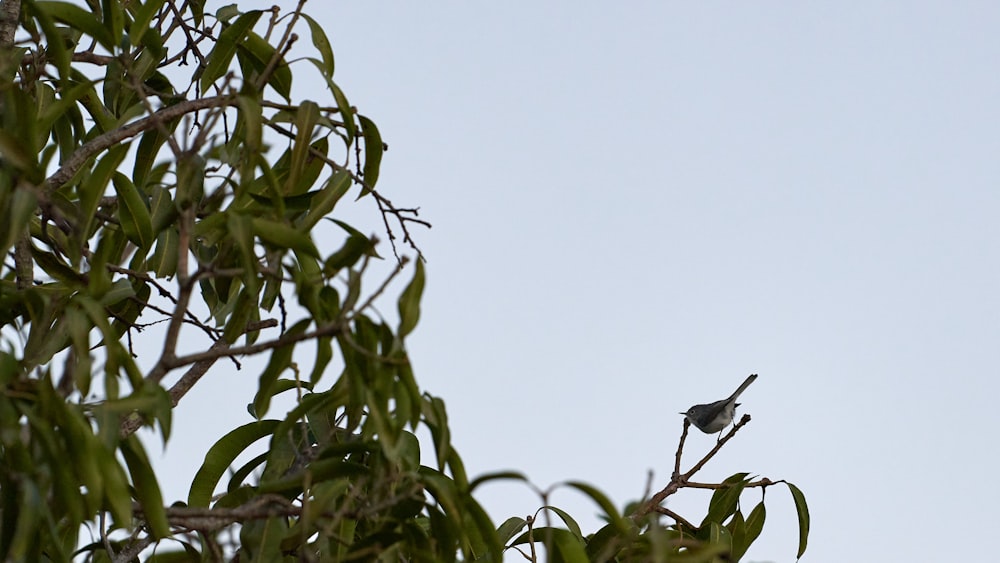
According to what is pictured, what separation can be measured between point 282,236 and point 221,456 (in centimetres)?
73

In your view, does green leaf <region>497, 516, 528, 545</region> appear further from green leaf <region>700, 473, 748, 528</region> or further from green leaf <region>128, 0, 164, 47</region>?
green leaf <region>128, 0, 164, 47</region>

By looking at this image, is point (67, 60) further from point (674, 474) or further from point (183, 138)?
point (674, 474)

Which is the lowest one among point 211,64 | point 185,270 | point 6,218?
point 185,270

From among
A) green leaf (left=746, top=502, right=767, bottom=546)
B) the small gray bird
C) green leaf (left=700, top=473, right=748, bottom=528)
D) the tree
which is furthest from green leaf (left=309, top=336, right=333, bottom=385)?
the small gray bird

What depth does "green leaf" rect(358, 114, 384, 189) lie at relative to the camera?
1.98m

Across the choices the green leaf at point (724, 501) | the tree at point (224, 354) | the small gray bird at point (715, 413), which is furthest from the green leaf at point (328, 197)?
the small gray bird at point (715, 413)

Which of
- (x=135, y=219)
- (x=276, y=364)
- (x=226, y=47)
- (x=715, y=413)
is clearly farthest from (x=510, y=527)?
(x=715, y=413)

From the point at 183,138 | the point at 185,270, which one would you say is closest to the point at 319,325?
the point at 185,270

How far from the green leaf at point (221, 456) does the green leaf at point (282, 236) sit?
0.63 metres

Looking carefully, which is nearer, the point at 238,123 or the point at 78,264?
the point at 78,264

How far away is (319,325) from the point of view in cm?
153

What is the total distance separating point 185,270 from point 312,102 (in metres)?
0.48

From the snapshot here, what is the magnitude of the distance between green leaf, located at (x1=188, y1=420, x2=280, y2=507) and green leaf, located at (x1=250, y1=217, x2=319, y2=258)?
63cm

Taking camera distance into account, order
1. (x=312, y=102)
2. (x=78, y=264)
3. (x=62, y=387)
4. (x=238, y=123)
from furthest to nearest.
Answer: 1. (x=238, y=123)
2. (x=312, y=102)
3. (x=78, y=264)
4. (x=62, y=387)
